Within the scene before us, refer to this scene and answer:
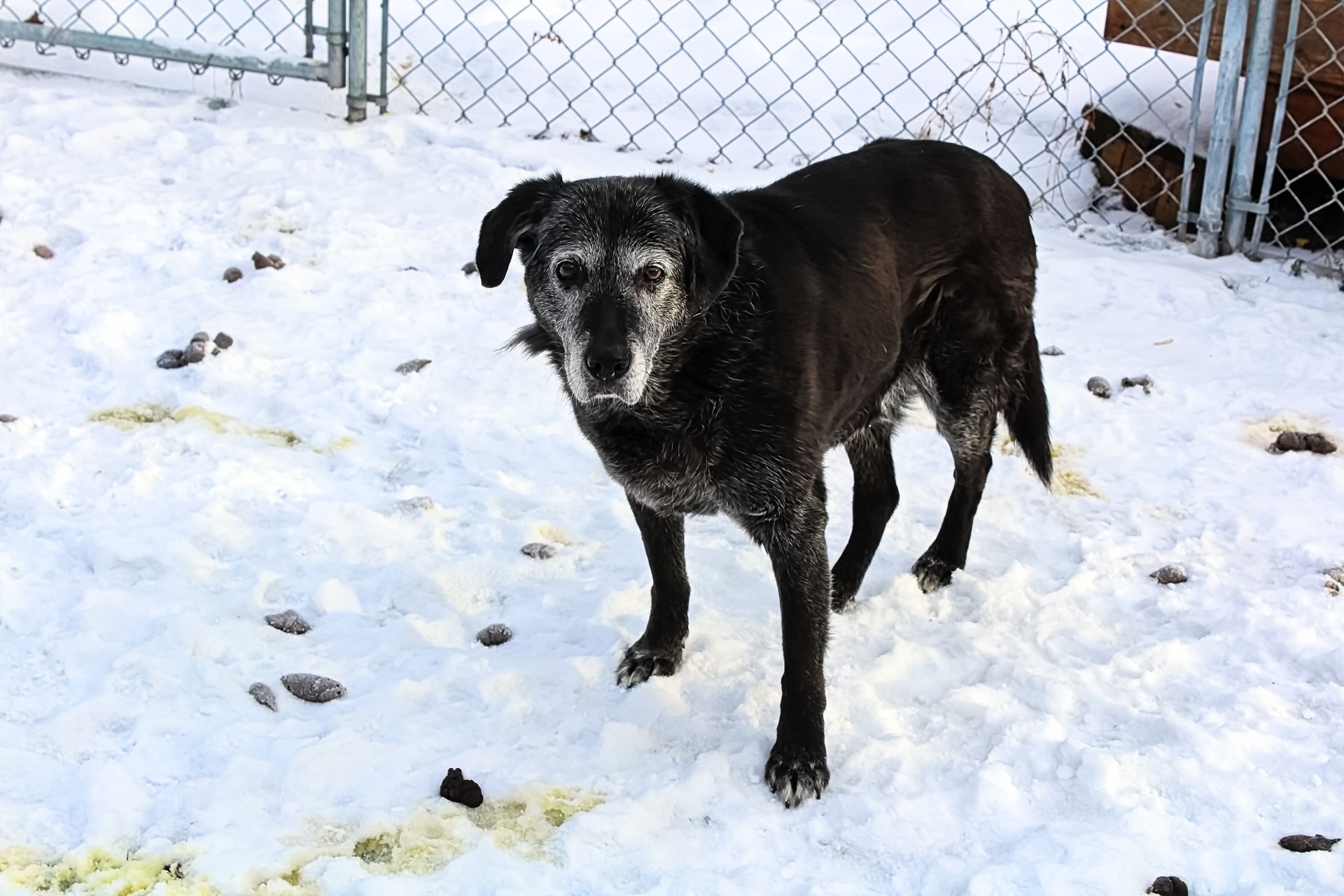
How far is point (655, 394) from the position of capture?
10.1 feet

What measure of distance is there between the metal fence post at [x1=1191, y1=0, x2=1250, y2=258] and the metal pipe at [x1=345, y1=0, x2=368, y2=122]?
3.95 metres

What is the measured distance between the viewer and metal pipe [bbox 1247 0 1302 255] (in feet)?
18.8

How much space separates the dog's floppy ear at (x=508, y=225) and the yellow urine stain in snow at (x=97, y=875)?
1.43m

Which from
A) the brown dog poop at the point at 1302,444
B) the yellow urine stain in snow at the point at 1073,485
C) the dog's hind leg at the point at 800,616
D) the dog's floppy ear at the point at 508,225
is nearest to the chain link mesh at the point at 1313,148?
the brown dog poop at the point at 1302,444

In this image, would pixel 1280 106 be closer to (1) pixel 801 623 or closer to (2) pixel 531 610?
(1) pixel 801 623

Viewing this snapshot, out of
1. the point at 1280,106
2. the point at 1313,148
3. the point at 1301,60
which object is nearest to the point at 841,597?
the point at 1280,106

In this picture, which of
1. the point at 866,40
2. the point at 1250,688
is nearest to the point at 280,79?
the point at 866,40

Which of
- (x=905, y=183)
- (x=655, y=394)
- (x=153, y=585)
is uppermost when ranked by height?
(x=905, y=183)

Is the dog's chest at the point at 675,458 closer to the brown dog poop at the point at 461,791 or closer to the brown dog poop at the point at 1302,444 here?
the brown dog poop at the point at 461,791

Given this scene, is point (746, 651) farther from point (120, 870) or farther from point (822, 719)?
point (120, 870)

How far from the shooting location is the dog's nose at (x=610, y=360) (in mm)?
2848

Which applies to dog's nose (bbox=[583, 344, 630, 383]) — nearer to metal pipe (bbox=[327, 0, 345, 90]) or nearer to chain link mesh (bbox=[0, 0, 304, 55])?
metal pipe (bbox=[327, 0, 345, 90])

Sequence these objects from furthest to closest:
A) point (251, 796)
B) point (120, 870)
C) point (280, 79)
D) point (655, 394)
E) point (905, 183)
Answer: point (280, 79) < point (905, 183) < point (655, 394) < point (251, 796) < point (120, 870)

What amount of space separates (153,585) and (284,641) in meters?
0.45
